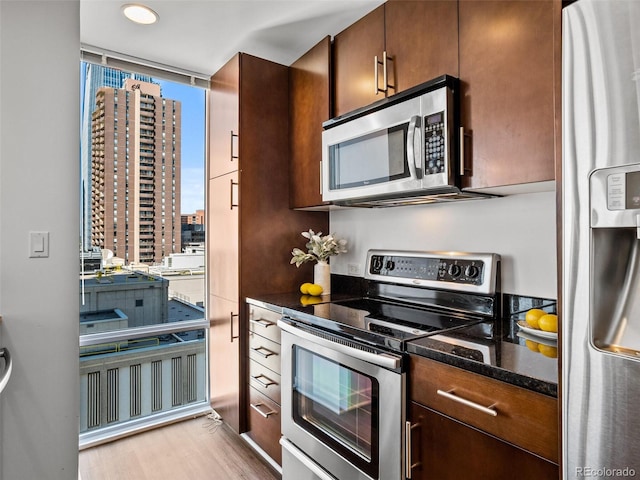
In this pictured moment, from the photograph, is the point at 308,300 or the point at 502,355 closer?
the point at 502,355

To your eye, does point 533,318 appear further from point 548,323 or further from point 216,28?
point 216,28

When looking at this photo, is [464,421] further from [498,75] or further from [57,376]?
[57,376]

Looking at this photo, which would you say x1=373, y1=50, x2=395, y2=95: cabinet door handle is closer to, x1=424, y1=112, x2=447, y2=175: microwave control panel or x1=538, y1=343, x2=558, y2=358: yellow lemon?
x1=424, y1=112, x2=447, y2=175: microwave control panel

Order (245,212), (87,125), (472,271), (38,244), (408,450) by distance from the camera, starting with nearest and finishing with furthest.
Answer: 1. (408,450)
2. (38,244)
3. (472,271)
4. (245,212)
5. (87,125)

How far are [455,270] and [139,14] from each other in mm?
2055

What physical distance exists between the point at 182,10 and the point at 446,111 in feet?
4.86

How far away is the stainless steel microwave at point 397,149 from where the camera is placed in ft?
4.91

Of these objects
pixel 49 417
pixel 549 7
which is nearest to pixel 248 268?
pixel 49 417

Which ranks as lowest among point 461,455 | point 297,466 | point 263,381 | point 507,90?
point 297,466

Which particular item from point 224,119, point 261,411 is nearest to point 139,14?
point 224,119

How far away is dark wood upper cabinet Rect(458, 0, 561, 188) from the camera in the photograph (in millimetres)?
1247

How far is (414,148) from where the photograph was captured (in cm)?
157

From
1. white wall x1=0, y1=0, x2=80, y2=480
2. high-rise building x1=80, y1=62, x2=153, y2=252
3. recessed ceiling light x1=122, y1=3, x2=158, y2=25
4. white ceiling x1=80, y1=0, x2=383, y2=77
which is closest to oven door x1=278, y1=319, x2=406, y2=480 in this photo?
white wall x1=0, y1=0, x2=80, y2=480

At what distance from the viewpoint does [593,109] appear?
79 cm
